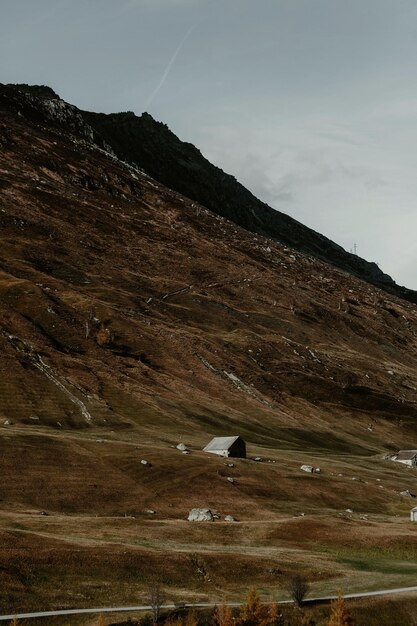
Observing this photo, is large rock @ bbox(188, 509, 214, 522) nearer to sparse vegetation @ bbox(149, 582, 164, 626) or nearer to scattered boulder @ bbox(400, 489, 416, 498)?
sparse vegetation @ bbox(149, 582, 164, 626)

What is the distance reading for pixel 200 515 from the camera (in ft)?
317

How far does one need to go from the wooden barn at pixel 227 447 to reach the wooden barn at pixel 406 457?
168 feet

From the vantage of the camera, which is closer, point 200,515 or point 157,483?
point 200,515

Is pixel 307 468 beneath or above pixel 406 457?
beneath

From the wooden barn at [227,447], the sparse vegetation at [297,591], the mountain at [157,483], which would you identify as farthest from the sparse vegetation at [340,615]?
the wooden barn at [227,447]

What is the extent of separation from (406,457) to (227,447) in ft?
191

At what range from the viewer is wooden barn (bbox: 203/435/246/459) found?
5143 inches

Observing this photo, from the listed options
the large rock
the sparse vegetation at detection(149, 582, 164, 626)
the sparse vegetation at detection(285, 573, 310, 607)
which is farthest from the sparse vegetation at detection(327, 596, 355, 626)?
the large rock

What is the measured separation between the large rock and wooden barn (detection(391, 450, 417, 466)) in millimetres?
83408

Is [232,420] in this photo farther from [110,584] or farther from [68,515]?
[110,584]

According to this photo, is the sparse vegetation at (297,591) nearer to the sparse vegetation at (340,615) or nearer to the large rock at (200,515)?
the sparse vegetation at (340,615)

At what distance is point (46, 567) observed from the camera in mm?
61000

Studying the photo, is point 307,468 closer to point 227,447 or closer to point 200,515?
point 227,447

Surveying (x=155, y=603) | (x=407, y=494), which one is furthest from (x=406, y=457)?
(x=155, y=603)
